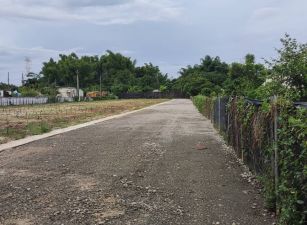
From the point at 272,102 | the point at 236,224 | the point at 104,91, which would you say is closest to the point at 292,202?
the point at 236,224

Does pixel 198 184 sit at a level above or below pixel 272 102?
below

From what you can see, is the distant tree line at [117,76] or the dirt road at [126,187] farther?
the distant tree line at [117,76]

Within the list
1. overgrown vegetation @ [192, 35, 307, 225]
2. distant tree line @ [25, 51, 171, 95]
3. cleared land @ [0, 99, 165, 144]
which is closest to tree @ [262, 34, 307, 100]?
overgrown vegetation @ [192, 35, 307, 225]

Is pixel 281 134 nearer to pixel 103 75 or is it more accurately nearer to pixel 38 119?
pixel 38 119

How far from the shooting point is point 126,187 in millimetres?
7980

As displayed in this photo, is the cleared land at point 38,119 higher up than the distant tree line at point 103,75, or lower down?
lower down

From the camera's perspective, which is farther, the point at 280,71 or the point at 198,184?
the point at 280,71

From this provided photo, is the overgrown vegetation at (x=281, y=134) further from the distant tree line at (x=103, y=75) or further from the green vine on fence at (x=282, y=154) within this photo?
the distant tree line at (x=103, y=75)

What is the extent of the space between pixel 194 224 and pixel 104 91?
130171 mm

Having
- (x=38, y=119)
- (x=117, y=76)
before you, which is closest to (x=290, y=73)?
(x=38, y=119)

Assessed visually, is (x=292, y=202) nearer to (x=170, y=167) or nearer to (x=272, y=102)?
(x=272, y=102)

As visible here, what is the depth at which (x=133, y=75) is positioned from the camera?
14750 centimetres

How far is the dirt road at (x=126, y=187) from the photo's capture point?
622cm

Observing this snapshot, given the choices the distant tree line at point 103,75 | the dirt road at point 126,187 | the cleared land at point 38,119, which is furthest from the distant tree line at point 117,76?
the dirt road at point 126,187
